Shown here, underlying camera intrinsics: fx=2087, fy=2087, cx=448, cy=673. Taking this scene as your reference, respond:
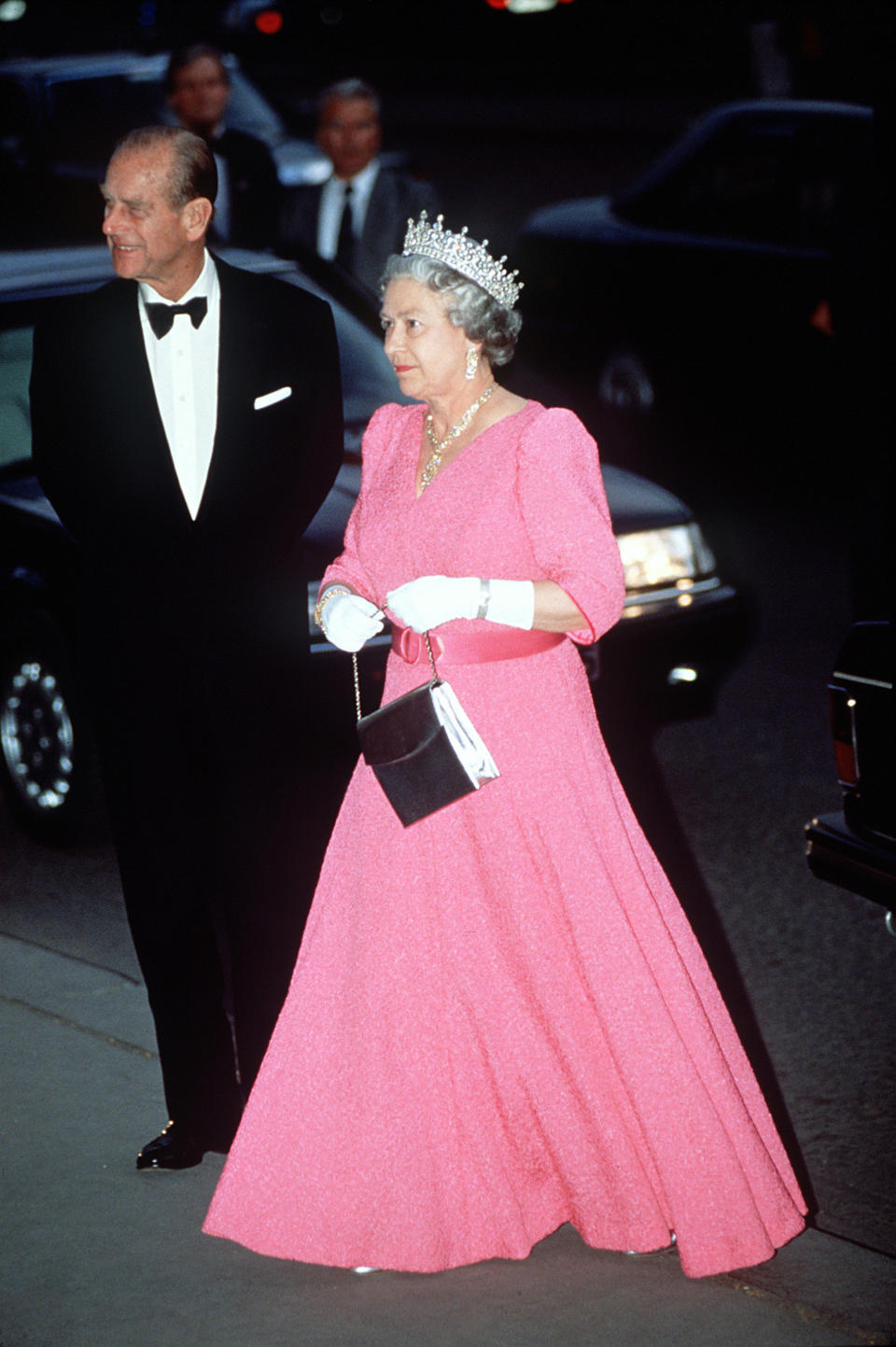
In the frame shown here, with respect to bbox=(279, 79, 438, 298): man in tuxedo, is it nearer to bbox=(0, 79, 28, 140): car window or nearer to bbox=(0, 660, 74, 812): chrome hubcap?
bbox=(0, 660, 74, 812): chrome hubcap

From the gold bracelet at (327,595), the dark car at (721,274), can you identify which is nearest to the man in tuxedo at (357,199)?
the dark car at (721,274)

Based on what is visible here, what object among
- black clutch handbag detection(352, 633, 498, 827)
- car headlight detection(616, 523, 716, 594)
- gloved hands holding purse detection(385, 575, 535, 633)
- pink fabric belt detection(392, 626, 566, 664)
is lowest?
car headlight detection(616, 523, 716, 594)

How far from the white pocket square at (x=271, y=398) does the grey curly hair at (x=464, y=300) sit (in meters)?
0.46

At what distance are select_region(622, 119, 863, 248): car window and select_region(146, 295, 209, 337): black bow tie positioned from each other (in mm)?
7733

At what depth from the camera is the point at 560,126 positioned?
33250 millimetres

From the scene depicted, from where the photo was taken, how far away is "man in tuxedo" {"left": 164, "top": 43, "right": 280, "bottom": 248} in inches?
393

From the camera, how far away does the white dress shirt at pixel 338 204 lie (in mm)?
8953

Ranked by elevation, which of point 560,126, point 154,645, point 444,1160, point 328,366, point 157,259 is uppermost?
point 157,259

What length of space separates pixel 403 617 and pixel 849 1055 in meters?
2.00

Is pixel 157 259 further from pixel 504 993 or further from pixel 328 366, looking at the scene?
pixel 504 993

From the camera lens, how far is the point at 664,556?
269 inches

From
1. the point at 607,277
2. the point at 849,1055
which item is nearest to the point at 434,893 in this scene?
the point at 849,1055

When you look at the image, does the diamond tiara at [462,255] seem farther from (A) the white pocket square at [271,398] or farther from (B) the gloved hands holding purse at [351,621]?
(B) the gloved hands holding purse at [351,621]

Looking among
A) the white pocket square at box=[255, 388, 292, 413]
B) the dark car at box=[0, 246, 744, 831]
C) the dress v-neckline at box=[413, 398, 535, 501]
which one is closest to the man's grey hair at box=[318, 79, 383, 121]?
the dark car at box=[0, 246, 744, 831]
